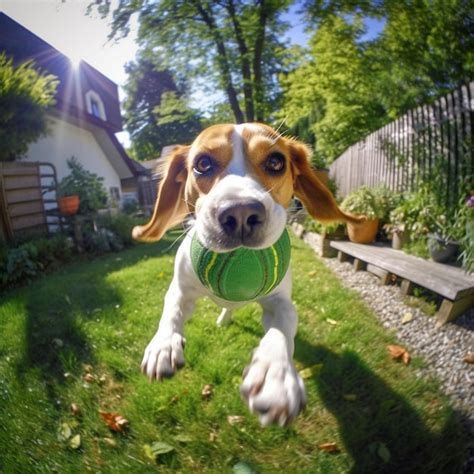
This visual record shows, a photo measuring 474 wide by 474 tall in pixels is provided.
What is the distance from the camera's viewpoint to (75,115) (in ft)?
30.1

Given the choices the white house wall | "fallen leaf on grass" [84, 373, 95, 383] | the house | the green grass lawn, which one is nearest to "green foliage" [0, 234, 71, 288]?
the green grass lawn

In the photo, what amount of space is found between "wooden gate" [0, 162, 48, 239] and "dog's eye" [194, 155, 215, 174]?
17.6 feet

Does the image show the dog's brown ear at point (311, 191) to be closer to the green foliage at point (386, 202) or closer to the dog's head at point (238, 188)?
the dog's head at point (238, 188)

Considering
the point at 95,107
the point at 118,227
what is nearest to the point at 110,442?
the point at 118,227

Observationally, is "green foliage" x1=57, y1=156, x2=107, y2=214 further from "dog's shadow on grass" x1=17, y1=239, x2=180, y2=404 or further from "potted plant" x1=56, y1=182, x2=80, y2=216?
"dog's shadow on grass" x1=17, y1=239, x2=180, y2=404

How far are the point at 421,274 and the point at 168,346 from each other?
2668mm

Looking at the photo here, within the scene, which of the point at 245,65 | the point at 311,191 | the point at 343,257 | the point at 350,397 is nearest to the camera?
the point at 350,397

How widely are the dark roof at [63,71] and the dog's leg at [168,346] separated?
16.3ft

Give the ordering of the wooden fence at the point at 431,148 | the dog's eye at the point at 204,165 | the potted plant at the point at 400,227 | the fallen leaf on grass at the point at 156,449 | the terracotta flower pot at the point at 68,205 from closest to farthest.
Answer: the fallen leaf on grass at the point at 156,449, the dog's eye at the point at 204,165, the wooden fence at the point at 431,148, the potted plant at the point at 400,227, the terracotta flower pot at the point at 68,205

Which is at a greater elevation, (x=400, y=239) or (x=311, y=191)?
(x=311, y=191)

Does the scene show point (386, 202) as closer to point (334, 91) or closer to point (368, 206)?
point (368, 206)

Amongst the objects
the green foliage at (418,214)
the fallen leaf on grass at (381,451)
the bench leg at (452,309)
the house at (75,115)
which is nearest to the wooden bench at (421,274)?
the bench leg at (452,309)

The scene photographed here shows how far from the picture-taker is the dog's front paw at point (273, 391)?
0.91 metres

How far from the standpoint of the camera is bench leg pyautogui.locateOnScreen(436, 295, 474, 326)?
2.45m
